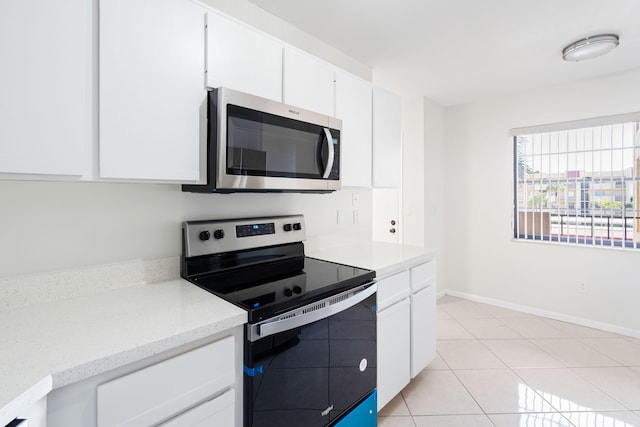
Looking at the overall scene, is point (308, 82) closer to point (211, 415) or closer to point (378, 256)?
point (378, 256)

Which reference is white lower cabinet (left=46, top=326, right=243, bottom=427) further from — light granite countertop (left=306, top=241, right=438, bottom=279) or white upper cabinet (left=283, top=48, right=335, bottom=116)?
white upper cabinet (left=283, top=48, right=335, bottom=116)

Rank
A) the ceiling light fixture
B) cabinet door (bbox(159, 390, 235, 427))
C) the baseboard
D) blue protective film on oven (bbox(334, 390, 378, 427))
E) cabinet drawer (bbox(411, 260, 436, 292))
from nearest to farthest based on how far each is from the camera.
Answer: cabinet door (bbox(159, 390, 235, 427)), blue protective film on oven (bbox(334, 390, 378, 427)), cabinet drawer (bbox(411, 260, 436, 292)), the ceiling light fixture, the baseboard

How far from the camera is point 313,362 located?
4.41 ft

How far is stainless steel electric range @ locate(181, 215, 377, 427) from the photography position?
1156mm

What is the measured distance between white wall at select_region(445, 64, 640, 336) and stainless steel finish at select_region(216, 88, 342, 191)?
2607 mm

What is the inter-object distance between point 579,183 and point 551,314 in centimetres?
135

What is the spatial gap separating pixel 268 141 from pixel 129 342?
37.9 inches

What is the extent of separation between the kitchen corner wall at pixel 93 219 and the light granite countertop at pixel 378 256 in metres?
0.62

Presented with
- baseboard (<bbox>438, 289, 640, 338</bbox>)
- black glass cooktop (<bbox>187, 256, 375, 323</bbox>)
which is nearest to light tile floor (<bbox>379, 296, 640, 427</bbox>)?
baseboard (<bbox>438, 289, 640, 338</bbox>)

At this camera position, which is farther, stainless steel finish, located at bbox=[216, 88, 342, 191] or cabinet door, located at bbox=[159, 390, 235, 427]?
stainless steel finish, located at bbox=[216, 88, 342, 191]

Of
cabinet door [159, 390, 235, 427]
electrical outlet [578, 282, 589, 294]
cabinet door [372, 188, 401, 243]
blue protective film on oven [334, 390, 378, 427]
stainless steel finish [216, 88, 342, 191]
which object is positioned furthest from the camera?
cabinet door [372, 188, 401, 243]

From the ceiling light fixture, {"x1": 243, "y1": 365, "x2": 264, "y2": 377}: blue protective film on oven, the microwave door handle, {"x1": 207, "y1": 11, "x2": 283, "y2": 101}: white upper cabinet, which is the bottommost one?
{"x1": 243, "y1": 365, "x2": 264, "y2": 377}: blue protective film on oven

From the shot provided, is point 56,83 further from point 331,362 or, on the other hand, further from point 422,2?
point 422,2

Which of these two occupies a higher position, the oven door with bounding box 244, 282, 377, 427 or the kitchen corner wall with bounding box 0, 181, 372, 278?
the kitchen corner wall with bounding box 0, 181, 372, 278
